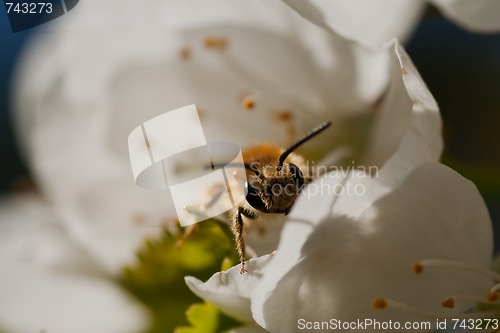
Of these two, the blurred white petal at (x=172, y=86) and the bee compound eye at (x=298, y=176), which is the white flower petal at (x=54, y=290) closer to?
the blurred white petal at (x=172, y=86)

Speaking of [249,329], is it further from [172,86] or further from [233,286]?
[172,86]

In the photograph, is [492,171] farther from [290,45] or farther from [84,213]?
[84,213]

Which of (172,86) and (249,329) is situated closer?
(249,329)

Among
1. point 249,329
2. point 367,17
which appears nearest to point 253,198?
point 249,329

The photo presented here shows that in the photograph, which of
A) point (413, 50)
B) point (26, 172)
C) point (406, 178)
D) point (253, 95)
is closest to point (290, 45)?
point (253, 95)

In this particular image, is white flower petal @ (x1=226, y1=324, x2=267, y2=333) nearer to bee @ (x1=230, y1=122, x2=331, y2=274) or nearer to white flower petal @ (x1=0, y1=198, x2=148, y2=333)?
bee @ (x1=230, y1=122, x2=331, y2=274)

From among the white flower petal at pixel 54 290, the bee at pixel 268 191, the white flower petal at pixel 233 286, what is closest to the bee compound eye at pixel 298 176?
the bee at pixel 268 191

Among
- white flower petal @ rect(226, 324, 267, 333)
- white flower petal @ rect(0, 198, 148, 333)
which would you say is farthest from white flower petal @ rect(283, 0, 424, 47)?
white flower petal @ rect(0, 198, 148, 333)

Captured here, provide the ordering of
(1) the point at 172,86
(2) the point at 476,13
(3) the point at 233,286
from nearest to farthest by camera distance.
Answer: (3) the point at 233,286, (2) the point at 476,13, (1) the point at 172,86
